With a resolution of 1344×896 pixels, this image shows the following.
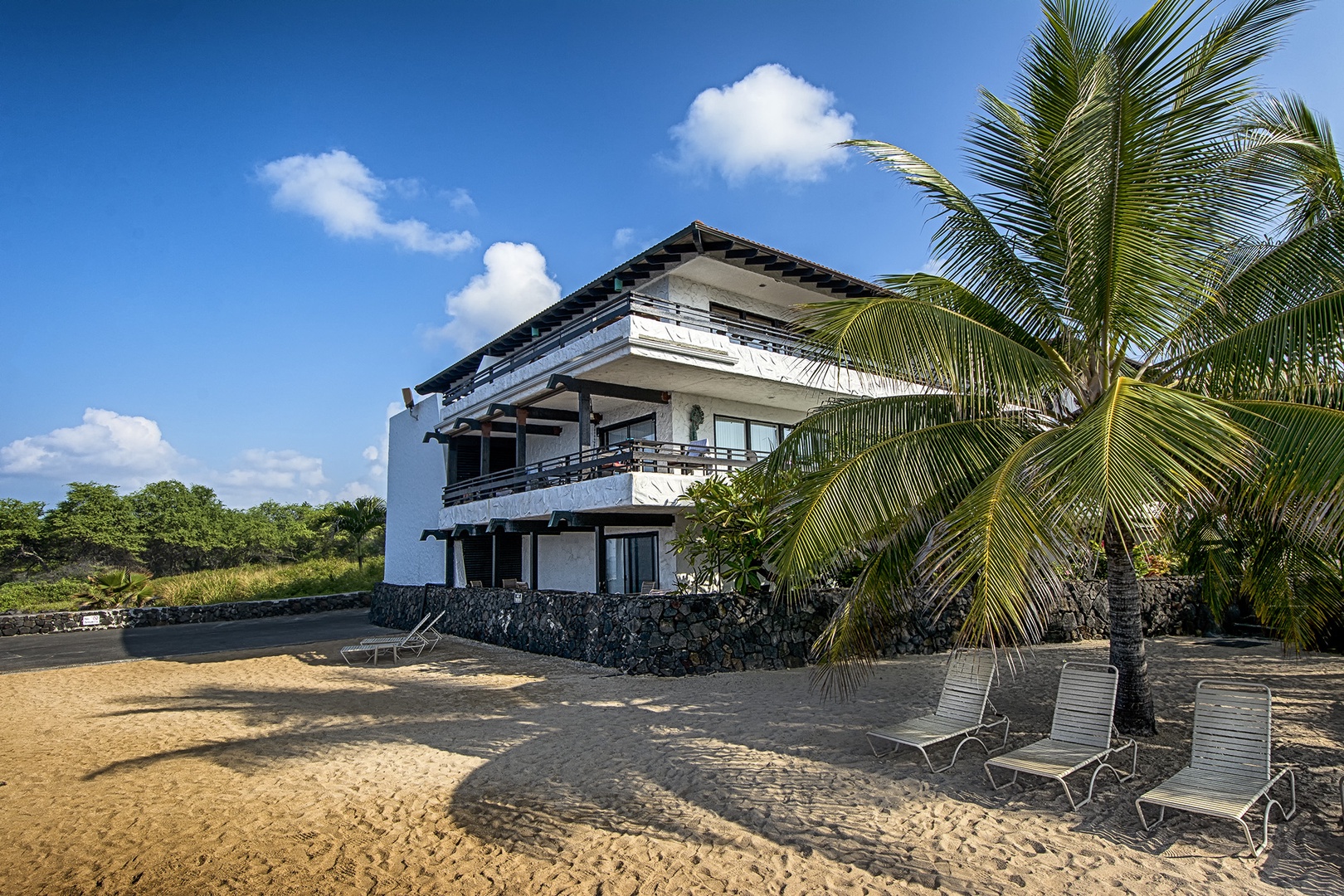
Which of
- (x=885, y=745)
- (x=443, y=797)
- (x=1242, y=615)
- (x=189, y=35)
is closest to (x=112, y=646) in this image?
(x=189, y=35)

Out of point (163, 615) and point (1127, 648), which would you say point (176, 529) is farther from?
point (1127, 648)

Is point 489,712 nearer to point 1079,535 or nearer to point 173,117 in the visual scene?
point 1079,535

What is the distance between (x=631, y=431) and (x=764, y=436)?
3835mm

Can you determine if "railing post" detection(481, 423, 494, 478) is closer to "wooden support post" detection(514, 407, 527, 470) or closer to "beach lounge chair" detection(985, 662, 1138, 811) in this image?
"wooden support post" detection(514, 407, 527, 470)

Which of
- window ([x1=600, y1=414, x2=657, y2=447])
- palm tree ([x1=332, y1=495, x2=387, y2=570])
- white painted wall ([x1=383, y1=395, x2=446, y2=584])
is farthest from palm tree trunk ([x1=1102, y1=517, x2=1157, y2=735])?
palm tree ([x1=332, y1=495, x2=387, y2=570])

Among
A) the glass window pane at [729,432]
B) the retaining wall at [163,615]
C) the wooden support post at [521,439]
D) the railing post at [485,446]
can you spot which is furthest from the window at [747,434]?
the retaining wall at [163,615]

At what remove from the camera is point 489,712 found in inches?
438

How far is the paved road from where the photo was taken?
62.2ft

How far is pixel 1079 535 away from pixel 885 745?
12.0 ft

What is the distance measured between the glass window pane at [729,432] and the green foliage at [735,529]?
21.1 ft

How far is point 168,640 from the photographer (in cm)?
2244

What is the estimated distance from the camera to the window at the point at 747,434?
20.6 meters

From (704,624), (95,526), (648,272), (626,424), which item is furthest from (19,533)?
(704,624)

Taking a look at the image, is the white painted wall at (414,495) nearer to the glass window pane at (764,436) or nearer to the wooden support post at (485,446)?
the wooden support post at (485,446)
